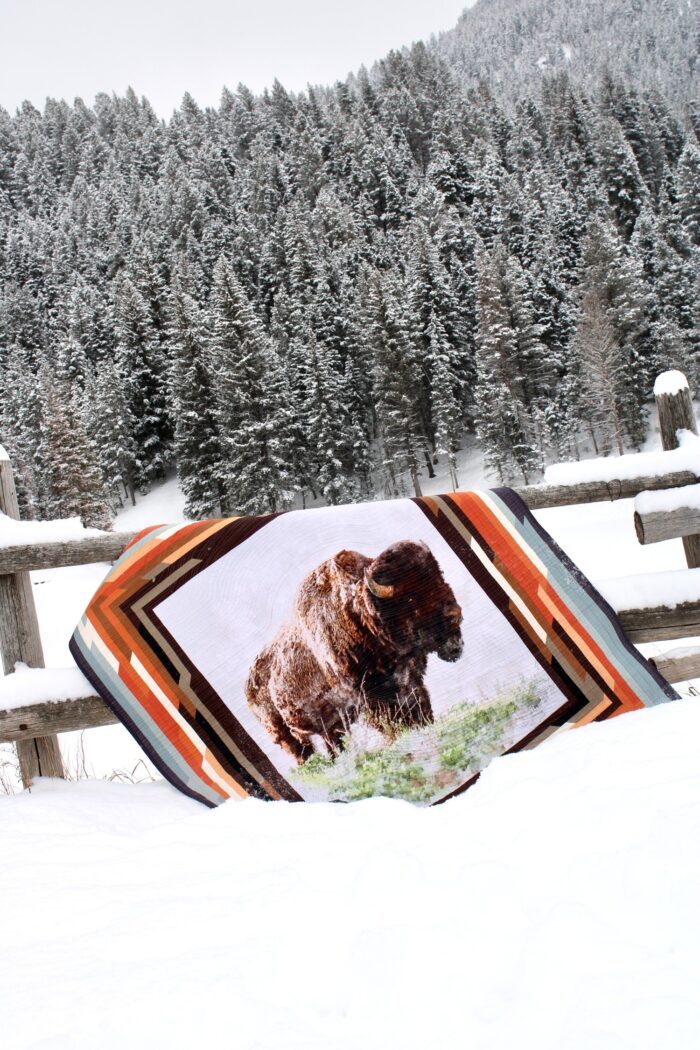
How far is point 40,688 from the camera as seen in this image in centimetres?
314

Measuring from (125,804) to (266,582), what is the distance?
44.6 inches

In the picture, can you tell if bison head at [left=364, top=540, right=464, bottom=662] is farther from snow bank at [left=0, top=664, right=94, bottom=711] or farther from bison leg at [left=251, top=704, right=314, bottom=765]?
snow bank at [left=0, top=664, right=94, bottom=711]

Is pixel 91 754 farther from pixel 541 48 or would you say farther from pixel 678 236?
pixel 541 48

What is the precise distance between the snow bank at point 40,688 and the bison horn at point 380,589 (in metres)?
1.39

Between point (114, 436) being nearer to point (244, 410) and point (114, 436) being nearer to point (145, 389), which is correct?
point (145, 389)

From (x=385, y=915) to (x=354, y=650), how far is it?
1.27 meters

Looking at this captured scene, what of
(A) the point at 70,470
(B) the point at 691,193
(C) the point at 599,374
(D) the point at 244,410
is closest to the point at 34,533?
(D) the point at 244,410

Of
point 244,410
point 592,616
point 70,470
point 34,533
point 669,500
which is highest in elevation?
point 244,410

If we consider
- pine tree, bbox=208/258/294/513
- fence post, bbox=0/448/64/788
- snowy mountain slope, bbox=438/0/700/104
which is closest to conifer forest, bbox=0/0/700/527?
pine tree, bbox=208/258/294/513

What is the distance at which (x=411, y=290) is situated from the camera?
159ft

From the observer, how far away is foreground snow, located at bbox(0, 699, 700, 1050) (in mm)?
1376

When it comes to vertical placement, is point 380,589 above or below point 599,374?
below

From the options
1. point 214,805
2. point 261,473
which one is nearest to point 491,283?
Result: point 261,473

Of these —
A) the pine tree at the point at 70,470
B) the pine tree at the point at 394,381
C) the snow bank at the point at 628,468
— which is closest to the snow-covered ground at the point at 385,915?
the snow bank at the point at 628,468
